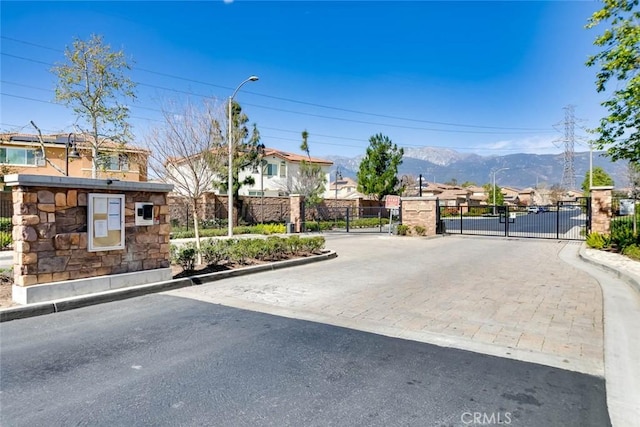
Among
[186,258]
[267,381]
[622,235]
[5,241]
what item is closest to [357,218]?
[622,235]

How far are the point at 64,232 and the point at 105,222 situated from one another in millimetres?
633

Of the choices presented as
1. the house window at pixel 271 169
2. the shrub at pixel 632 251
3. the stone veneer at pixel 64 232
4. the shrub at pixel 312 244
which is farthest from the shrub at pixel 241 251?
the house window at pixel 271 169

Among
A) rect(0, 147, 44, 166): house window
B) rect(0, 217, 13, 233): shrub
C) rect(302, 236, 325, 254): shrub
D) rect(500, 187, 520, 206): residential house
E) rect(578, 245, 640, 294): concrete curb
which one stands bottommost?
rect(578, 245, 640, 294): concrete curb

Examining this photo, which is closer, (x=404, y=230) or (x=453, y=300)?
(x=453, y=300)

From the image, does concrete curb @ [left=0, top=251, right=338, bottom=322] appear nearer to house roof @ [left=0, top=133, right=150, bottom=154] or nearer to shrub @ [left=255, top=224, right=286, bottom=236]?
house roof @ [left=0, top=133, right=150, bottom=154]

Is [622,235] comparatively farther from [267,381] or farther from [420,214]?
[267,381]

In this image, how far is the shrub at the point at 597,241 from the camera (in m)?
13.8

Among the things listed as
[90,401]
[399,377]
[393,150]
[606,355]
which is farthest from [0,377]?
[393,150]

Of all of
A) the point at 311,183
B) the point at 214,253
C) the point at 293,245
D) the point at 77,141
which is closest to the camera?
the point at 214,253

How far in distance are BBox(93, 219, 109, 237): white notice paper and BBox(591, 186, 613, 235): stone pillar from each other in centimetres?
1703

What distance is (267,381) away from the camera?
357 centimetres

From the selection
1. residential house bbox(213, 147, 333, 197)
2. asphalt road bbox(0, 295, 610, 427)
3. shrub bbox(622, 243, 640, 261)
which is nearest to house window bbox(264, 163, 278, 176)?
residential house bbox(213, 147, 333, 197)

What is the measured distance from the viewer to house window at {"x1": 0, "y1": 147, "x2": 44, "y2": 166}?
29.8 meters

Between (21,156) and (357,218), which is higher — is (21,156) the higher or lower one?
the higher one
